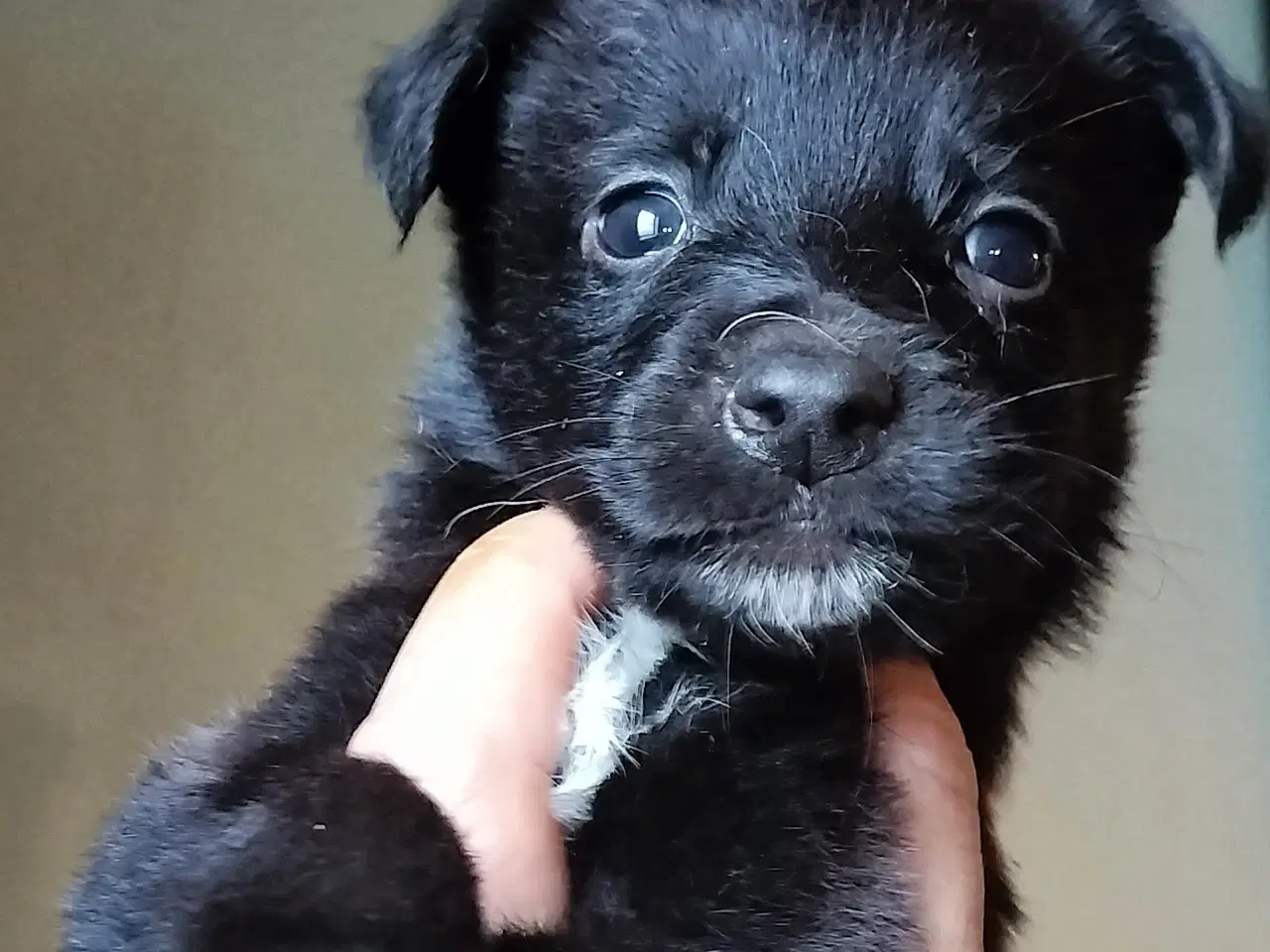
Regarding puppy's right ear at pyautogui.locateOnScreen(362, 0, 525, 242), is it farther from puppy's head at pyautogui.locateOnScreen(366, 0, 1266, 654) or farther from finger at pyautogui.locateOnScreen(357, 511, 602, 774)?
finger at pyautogui.locateOnScreen(357, 511, 602, 774)

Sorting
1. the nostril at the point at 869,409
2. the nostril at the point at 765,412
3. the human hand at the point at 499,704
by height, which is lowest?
the human hand at the point at 499,704

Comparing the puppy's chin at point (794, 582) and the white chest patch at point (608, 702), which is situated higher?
the puppy's chin at point (794, 582)

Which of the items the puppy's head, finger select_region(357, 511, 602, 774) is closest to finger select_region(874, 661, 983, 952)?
the puppy's head

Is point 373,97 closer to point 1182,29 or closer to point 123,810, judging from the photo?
point 123,810

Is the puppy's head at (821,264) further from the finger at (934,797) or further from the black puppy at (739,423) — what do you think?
the finger at (934,797)

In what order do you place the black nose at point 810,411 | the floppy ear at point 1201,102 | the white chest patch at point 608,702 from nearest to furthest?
the black nose at point 810,411
the white chest patch at point 608,702
the floppy ear at point 1201,102

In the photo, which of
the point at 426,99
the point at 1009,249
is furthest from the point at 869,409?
the point at 426,99

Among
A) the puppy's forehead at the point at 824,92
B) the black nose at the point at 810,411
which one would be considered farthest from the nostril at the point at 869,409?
the puppy's forehead at the point at 824,92
